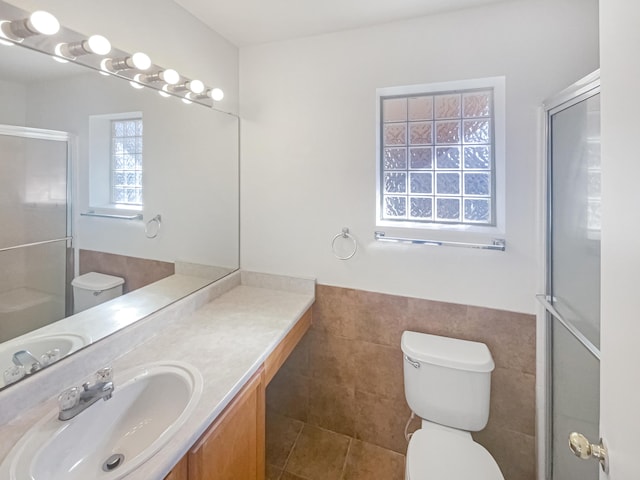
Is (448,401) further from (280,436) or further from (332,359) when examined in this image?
(280,436)

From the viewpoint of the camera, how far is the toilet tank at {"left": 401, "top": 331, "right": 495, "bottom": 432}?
1.51 metres

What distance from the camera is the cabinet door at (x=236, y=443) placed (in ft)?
3.15

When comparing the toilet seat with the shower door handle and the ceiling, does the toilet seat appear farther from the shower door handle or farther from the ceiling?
the ceiling

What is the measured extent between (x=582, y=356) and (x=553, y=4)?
1602 millimetres

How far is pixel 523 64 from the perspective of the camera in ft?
4.99

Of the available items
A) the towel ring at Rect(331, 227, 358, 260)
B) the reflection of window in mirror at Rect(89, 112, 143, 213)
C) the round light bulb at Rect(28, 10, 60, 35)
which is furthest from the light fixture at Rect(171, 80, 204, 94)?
the towel ring at Rect(331, 227, 358, 260)

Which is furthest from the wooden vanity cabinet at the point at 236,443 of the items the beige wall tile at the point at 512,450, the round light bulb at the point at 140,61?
the round light bulb at the point at 140,61

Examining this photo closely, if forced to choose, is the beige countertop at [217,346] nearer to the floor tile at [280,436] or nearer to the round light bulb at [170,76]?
the floor tile at [280,436]

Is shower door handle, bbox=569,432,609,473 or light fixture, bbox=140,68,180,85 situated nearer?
shower door handle, bbox=569,432,609,473

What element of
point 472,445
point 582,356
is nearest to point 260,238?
point 472,445

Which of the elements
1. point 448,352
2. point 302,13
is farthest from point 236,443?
point 302,13

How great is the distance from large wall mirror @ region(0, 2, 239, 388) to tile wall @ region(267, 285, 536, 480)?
0.89m

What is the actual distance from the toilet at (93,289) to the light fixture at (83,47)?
32.9 inches

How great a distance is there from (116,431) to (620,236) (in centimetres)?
152
